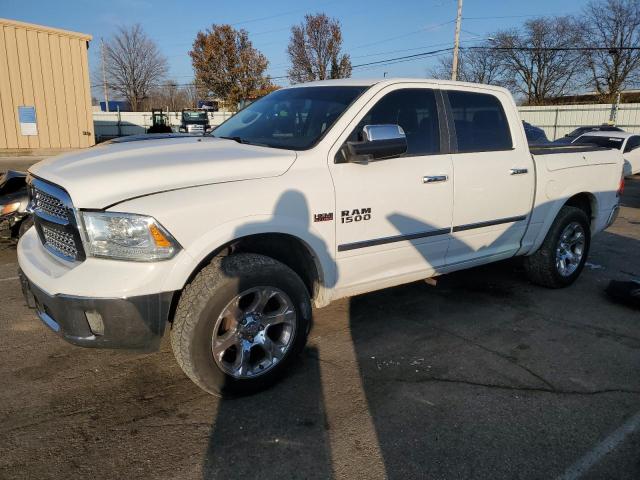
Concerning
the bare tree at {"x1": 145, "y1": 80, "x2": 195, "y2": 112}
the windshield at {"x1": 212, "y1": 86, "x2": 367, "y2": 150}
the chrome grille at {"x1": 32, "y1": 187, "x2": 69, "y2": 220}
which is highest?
the bare tree at {"x1": 145, "y1": 80, "x2": 195, "y2": 112}

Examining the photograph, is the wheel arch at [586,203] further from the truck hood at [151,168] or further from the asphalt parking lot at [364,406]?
the truck hood at [151,168]

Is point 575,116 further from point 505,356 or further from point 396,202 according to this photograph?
point 396,202

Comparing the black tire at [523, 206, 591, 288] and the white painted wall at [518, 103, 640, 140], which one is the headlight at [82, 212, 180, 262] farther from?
the white painted wall at [518, 103, 640, 140]

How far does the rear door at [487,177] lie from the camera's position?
4.05 meters

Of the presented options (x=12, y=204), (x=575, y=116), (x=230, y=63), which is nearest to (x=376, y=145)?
(x=12, y=204)

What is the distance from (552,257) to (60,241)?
14.4ft

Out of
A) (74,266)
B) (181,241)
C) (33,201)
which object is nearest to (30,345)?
(33,201)

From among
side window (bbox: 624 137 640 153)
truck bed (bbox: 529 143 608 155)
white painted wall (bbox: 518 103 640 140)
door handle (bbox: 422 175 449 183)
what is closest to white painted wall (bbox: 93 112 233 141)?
white painted wall (bbox: 518 103 640 140)

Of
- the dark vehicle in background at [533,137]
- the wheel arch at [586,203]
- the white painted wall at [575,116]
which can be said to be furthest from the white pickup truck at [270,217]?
the white painted wall at [575,116]

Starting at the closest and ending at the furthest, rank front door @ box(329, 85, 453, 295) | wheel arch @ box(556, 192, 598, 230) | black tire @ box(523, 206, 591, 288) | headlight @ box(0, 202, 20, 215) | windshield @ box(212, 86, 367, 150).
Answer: front door @ box(329, 85, 453, 295), windshield @ box(212, 86, 367, 150), black tire @ box(523, 206, 591, 288), wheel arch @ box(556, 192, 598, 230), headlight @ box(0, 202, 20, 215)

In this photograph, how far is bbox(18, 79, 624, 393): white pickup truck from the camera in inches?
104

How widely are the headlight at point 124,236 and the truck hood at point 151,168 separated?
0.08 meters

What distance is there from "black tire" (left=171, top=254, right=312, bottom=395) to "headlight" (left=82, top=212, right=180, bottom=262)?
1.11ft

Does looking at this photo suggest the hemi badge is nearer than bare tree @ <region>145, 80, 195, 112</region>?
Yes
